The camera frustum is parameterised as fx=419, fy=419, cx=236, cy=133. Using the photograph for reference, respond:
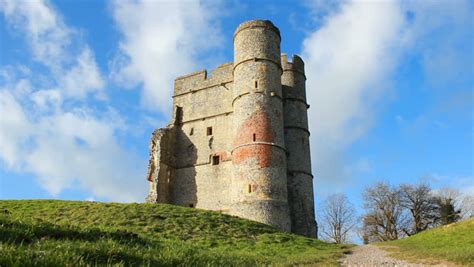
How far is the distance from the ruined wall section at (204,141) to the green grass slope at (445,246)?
13.7m

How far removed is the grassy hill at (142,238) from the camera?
7.14 meters

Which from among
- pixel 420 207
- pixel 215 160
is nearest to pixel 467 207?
pixel 420 207

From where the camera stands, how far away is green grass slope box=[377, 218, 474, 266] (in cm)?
1298

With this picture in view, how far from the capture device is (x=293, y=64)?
34656 millimetres

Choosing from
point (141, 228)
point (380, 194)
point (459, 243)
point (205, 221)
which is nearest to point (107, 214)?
point (141, 228)

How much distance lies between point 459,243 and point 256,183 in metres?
11.9

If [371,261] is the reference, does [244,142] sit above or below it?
above

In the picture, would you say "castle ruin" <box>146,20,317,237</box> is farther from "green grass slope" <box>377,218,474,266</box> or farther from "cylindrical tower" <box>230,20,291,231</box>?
"green grass slope" <box>377,218,474,266</box>

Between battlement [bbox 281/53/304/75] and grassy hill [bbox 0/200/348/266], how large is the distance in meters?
15.5

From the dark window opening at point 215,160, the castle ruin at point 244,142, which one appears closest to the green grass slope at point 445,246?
the castle ruin at point 244,142

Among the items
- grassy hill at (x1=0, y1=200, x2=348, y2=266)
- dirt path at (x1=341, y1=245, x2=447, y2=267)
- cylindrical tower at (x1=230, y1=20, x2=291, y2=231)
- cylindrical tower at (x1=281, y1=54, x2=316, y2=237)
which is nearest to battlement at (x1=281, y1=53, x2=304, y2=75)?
cylindrical tower at (x1=281, y1=54, x2=316, y2=237)

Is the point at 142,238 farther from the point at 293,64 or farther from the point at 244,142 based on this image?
the point at 293,64

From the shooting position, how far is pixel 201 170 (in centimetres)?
3222

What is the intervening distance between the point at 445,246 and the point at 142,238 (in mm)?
13591
